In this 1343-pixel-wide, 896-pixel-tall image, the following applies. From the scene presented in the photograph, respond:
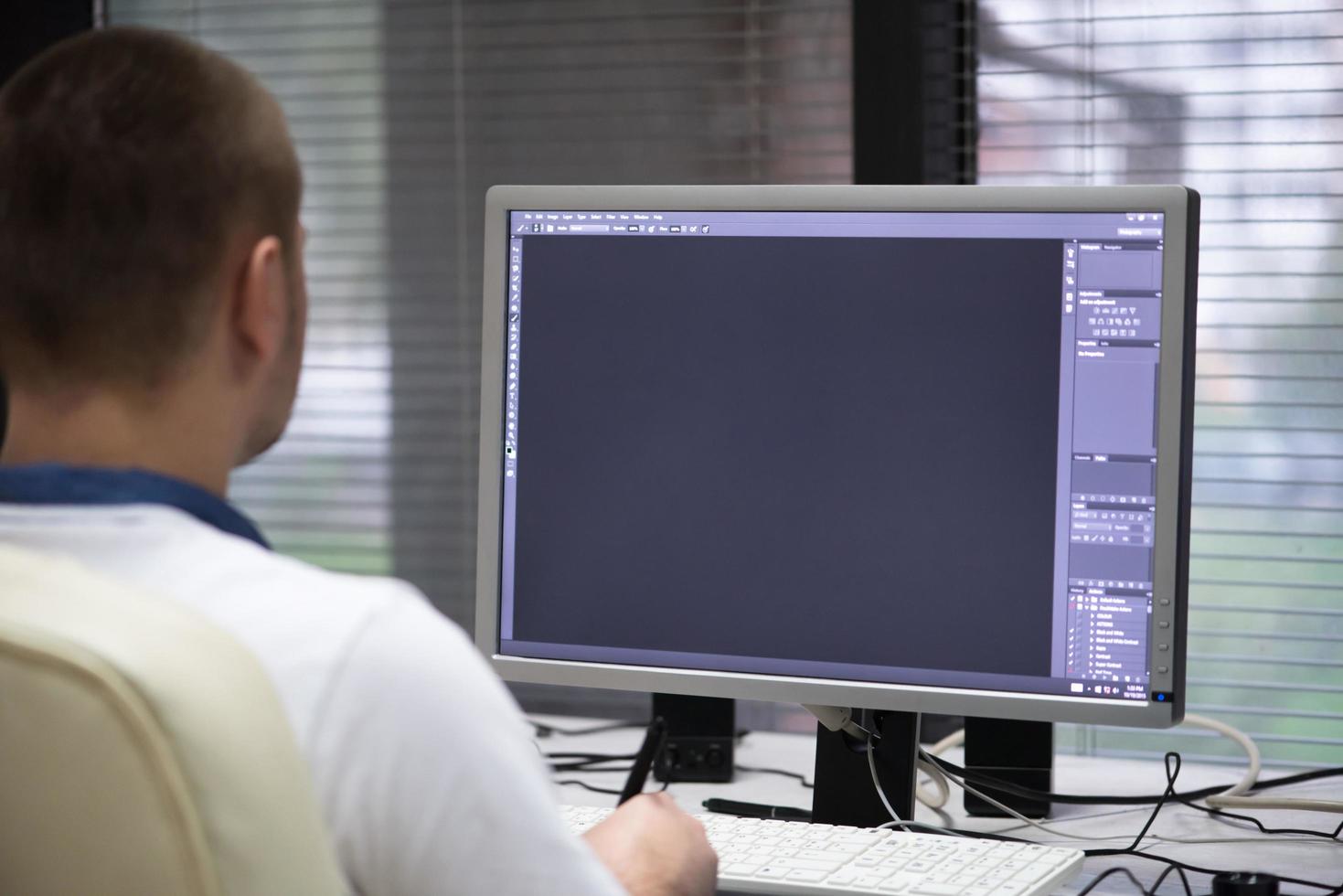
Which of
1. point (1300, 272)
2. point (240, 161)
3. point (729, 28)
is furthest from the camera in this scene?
point (729, 28)

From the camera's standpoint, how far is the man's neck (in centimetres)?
77

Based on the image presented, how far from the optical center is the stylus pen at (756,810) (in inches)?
55.3

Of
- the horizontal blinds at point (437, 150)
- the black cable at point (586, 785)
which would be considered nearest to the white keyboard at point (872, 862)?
the black cable at point (586, 785)

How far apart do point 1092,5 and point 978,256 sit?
3.19 ft

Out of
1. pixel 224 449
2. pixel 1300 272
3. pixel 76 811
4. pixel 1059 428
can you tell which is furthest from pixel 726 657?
pixel 1300 272

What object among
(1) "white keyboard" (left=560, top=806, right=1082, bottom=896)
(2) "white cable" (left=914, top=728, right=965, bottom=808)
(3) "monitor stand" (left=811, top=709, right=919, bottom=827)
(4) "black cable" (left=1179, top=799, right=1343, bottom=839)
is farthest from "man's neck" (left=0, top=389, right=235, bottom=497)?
(4) "black cable" (left=1179, top=799, right=1343, bottom=839)

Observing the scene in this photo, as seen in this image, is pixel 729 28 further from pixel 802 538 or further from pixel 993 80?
pixel 802 538

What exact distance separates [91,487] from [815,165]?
5.30ft

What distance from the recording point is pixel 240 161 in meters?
0.79

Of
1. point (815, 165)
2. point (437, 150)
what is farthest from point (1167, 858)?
point (437, 150)

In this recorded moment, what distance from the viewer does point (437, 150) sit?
→ 236 centimetres

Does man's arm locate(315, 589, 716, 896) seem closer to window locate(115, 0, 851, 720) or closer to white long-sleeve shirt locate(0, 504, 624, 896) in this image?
white long-sleeve shirt locate(0, 504, 624, 896)

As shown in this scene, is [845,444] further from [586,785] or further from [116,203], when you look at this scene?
[116,203]

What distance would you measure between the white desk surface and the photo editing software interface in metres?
0.19
